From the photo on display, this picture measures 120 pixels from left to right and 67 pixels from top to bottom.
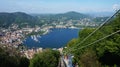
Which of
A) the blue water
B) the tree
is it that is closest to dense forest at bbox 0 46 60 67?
the tree

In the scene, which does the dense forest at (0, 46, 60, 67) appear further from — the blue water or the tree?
the blue water

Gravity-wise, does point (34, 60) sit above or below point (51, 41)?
A: above

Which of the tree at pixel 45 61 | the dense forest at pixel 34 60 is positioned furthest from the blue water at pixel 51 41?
the tree at pixel 45 61

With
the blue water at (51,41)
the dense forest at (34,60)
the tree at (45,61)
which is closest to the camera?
the dense forest at (34,60)

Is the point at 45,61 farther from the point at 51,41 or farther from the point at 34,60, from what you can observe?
the point at 51,41

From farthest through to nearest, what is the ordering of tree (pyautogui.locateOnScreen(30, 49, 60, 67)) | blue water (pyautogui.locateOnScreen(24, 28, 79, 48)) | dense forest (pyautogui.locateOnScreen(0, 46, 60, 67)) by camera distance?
blue water (pyautogui.locateOnScreen(24, 28, 79, 48)) < tree (pyautogui.locateOnScreen(30, 49, 60, 67)) < dense forest (pyautogui.locateOnScreen(0, 46, 60, 67))

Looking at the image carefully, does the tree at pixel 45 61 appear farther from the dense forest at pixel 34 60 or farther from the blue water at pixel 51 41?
the blue water at pixel 51 41

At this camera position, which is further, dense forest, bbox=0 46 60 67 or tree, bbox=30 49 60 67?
tree, bbox=30 49 60 67

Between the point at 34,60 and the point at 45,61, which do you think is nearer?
the point at 45,61

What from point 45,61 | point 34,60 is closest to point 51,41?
point 34,60

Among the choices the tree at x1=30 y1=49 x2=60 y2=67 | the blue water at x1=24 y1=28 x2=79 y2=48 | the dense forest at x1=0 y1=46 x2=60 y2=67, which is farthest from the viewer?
the blue water at x1=24 y1=28 x2=79 y2=48

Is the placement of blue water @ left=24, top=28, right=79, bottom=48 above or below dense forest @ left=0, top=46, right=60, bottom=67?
below

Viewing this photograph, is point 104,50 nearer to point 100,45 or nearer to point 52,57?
point 100,45
